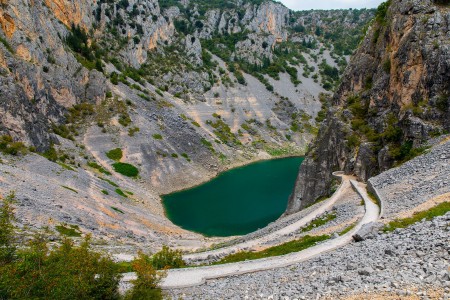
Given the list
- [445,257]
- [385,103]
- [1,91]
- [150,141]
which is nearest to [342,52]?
[150,141]

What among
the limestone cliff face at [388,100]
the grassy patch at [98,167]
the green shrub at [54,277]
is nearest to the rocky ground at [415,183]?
the limestone cliff face at [388,100]

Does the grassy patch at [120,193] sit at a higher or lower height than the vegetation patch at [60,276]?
higher

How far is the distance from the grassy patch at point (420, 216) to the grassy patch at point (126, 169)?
178ft

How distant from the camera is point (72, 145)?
6394 cm

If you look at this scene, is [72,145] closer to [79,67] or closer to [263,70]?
[79,67]

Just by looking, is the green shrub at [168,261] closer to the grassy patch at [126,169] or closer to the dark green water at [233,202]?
the dark green water at [233,202]

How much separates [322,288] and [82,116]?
70.1 m

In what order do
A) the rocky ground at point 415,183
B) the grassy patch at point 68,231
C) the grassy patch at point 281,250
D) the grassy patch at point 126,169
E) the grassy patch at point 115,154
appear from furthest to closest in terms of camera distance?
the grassy patch at point 115,154 → the grassy patch at point 126,169 → the grassy patch at point 68,231 → the grassy patch at point 281,250 → the rocky ground at point 415,183

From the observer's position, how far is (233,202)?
2510 inches

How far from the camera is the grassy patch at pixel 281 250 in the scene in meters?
21.7

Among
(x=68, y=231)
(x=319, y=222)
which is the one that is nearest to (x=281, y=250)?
(x=319, y=222)

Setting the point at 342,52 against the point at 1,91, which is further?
the point at 342,52

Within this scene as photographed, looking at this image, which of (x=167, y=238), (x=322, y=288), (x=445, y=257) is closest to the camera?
(x=445, y=257)

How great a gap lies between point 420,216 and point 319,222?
10.5 m
